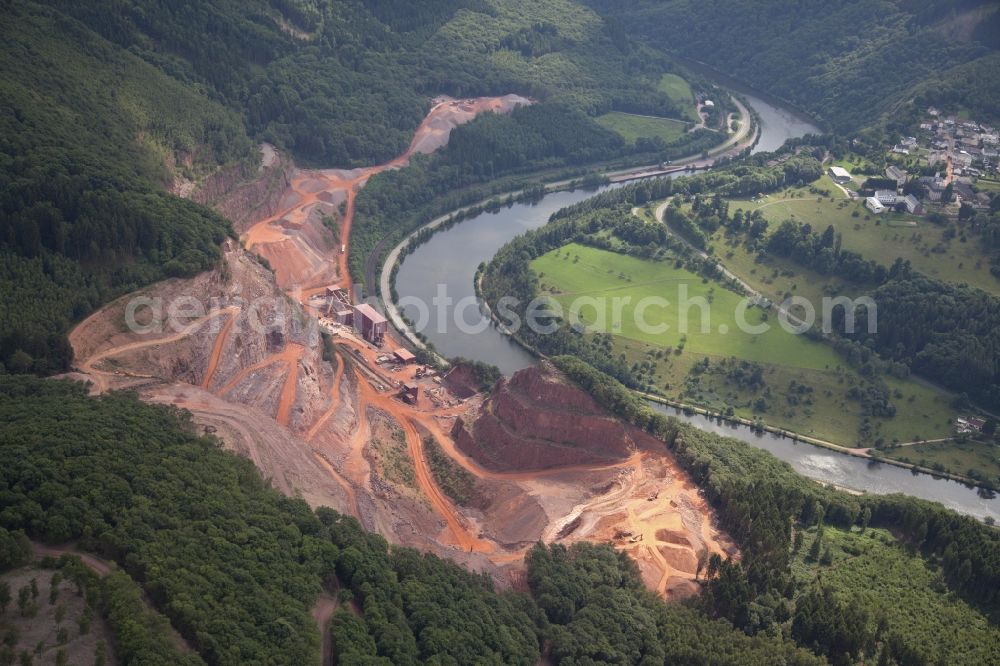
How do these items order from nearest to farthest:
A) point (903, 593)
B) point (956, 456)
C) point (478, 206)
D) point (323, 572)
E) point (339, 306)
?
1. point (323, 572)
2. point (903, 593)
3. point (956, 456)
4. point (339, 306)
5. point (478, 206)

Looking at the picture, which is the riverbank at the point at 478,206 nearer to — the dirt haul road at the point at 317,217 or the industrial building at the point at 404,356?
A: the industrial building at the point at 404,356

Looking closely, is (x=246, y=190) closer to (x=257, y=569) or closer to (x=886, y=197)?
(x=257, y=569)

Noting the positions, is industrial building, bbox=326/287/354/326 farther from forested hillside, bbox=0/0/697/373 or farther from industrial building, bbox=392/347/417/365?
forested hillside, bbox=0/0/697/373

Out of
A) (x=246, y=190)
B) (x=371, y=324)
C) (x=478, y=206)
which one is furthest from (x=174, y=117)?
(x=478, y=206)

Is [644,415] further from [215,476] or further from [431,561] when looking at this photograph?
[215,476]

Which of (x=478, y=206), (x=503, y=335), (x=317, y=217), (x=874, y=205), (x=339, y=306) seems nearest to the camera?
(x=339, y=306)

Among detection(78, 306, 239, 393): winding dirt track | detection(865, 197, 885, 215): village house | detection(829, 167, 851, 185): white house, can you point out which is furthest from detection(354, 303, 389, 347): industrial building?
detection(829, 167, 851, 185): white house
